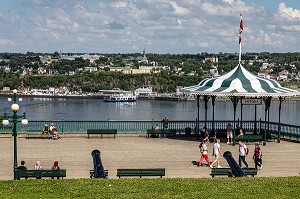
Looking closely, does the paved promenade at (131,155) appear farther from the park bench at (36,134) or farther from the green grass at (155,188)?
the green grass at (155,188)

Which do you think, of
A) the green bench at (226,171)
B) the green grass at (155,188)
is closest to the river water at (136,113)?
the green bench at (226,171)

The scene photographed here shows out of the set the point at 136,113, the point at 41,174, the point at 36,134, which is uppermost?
the point at 36,134

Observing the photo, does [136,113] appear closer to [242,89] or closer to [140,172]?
[242,89]

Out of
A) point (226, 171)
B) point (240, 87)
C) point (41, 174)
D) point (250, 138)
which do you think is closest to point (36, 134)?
point (240, 87)

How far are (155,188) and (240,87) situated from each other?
1394 centimetres

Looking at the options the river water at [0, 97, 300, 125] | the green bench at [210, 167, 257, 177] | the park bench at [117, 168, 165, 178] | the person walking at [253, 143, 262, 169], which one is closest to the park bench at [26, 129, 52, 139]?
the park bench at [117, 168, 165, 178]

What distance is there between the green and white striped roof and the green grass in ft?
38.1

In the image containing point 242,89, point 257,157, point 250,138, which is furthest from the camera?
point 242,89

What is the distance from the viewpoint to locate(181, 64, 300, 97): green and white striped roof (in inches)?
1080

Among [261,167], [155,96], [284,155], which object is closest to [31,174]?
[261,167]

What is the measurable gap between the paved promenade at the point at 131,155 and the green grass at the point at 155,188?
11.4 ft

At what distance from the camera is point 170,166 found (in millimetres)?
21109

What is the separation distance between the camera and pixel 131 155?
23578 mm

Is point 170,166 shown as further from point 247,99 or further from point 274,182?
point 247,99
